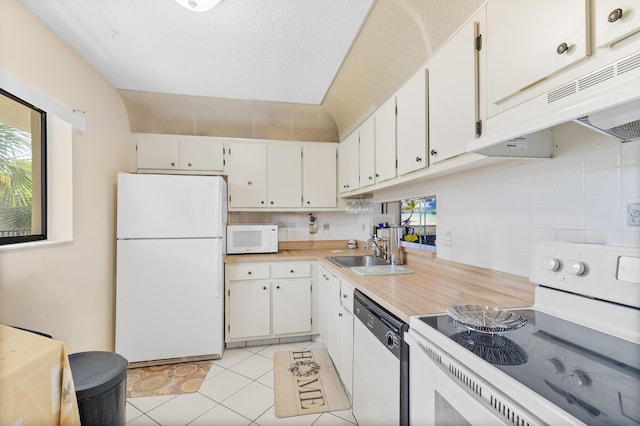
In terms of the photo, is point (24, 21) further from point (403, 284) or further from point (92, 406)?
point (403, 284)

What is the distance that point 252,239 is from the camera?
2963 mm

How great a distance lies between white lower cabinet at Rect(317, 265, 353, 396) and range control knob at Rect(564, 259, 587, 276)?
41.6 inches

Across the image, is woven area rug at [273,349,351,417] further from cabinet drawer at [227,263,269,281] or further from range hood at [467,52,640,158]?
range hood at [467,52,640,158]

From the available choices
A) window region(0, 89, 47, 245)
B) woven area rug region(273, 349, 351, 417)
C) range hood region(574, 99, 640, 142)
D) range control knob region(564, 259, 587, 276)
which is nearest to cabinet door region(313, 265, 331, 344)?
woven area rug region(273, 349, 351, 417)

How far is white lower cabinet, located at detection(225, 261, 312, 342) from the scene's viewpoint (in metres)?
2.70

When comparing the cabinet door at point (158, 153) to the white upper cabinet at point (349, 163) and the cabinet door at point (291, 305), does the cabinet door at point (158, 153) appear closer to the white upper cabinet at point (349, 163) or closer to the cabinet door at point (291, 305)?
the cabinet door at point (291, 305)

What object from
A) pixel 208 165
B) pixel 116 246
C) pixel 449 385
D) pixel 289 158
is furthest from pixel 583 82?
pixel 116 246

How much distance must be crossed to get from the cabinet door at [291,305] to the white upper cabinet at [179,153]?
4.51 feet

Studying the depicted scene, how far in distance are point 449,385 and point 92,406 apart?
1.56 meters

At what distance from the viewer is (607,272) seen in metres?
0.90

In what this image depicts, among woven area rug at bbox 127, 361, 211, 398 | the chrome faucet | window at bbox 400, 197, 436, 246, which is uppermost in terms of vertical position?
window at bbox 400, 197, 436, 246

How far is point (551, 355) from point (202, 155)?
301cm

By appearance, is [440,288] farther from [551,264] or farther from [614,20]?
[614,20]

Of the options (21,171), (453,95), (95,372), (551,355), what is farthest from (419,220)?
(21,171)
